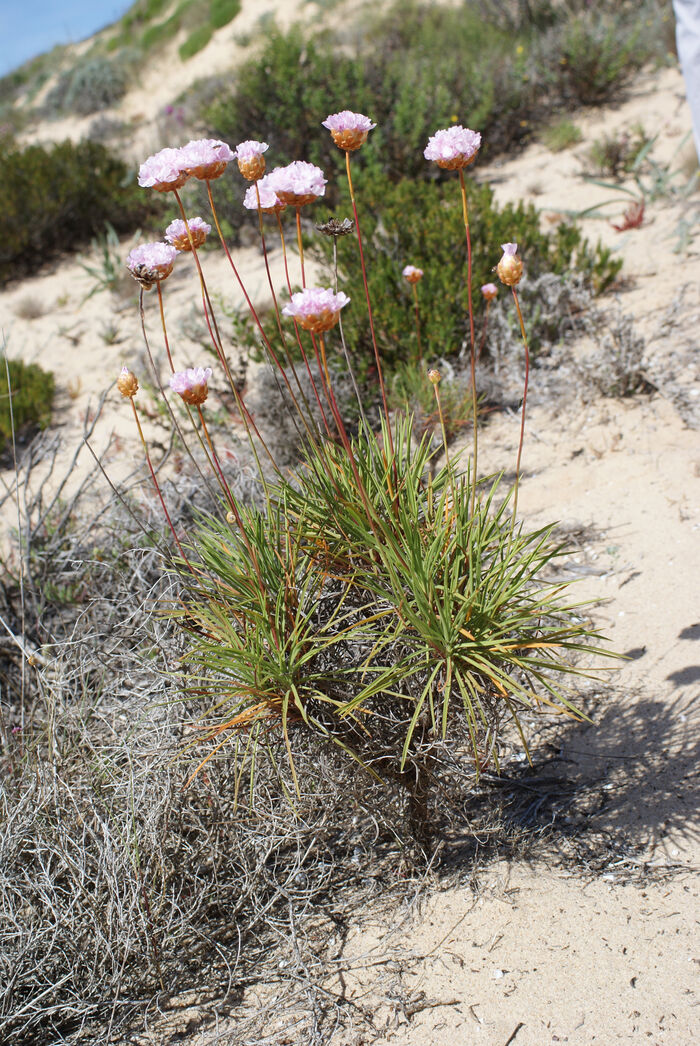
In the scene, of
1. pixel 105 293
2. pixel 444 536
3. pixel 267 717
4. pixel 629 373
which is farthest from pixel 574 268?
pixel 105 293

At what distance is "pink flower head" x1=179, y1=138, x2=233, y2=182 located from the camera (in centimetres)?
148

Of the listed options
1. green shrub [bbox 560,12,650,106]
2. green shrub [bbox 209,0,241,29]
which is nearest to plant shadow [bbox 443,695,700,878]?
green shrub [bbox 560,12,650,106]

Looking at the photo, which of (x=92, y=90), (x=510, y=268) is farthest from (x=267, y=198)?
(x=92, y=90)

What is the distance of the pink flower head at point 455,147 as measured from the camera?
4.99ft

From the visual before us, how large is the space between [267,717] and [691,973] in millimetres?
1154

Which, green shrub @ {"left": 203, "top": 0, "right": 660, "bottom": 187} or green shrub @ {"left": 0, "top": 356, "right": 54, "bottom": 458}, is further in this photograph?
green shrub @ {"left": 203, "top": 0, "right": 660, "bottom": 187}

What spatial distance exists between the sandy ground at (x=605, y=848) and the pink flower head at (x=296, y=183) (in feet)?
5.74

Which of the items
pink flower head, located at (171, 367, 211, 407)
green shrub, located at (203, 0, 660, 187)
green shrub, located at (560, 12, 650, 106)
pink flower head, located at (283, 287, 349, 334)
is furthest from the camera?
green shrub, located at (560, 12, 650, 106)

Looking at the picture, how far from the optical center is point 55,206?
7828 mm

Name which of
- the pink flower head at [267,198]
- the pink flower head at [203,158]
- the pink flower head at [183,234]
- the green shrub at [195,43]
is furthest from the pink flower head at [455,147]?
the green shrub at [195,43]

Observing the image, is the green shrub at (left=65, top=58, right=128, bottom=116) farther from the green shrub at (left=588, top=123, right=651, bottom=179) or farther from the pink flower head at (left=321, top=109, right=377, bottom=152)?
the pink flower head at (left=321, top=109, right=377, bottom=152)

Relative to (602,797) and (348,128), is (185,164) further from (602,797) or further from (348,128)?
(602,797)

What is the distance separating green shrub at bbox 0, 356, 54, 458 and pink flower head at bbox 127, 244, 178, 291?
3.77m

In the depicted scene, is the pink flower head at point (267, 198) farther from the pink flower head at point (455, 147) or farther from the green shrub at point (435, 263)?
the green shrub at point (435, 263)
